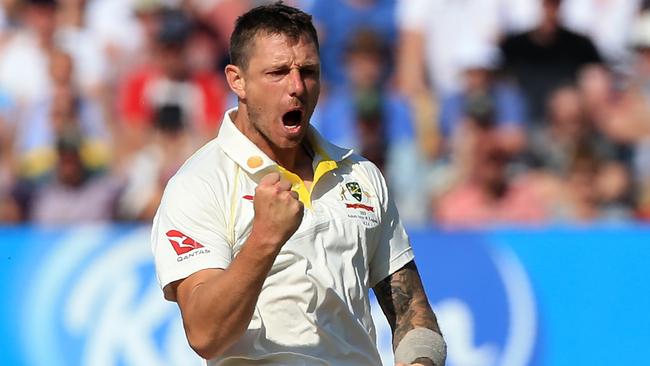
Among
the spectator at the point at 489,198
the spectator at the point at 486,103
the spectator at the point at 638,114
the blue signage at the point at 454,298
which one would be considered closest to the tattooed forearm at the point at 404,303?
the blue signage at the point at 454,298

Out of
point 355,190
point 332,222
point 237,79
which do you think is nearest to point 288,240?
point 332,222

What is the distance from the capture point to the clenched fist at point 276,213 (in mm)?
3537

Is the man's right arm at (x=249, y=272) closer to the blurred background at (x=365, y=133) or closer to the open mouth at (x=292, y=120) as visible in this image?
the open mouth at (x=292, y=120)

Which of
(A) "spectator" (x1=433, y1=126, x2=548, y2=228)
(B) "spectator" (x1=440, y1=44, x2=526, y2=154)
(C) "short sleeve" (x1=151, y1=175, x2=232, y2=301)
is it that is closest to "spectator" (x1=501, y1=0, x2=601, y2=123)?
(B) "spectator" (x1=440, y1=44, x2=526, y2=154)

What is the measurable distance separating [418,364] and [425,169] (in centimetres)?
553

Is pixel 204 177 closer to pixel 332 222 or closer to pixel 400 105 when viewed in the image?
pixel 332 222

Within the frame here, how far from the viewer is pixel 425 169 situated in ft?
31.0

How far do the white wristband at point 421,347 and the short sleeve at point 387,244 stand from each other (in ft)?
0.86

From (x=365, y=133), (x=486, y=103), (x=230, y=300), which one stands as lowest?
(x=230, y=300)

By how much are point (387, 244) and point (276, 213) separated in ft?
2.88

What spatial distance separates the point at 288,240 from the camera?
3.83 metres

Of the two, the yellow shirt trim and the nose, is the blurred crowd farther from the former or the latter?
the nose

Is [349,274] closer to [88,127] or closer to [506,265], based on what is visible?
[506,265]

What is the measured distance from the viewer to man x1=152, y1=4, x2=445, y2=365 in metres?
3.82
